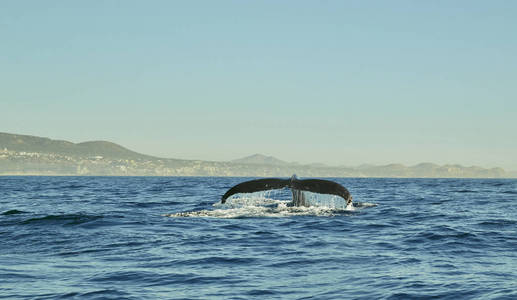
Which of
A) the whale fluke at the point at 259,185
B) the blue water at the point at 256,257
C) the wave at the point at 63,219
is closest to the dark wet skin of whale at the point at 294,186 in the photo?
→ the whale fluke at the point at 259,185

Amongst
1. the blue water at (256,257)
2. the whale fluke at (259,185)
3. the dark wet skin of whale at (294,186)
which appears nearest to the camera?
the blue water at (256,257)

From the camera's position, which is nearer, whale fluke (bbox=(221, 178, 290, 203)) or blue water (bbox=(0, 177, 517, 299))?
blue water (bbox=(0, 177, 517, 299))

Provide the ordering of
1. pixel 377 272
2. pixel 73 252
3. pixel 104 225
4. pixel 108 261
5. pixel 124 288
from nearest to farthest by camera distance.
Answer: pixel 124 288 → pixel 377 272 → pixel 108 261 → pixel 73 252 → pixel 104 225

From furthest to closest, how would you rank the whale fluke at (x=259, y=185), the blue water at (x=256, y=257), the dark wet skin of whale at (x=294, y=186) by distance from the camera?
the whale fluke at (x=259, y=185), the dark wet skin of whale at (x=294, y=186), the blue water at (x=256, y=257)

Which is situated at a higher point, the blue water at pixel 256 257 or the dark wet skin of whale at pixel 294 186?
the dark wet skin of whale at pixel 294 186

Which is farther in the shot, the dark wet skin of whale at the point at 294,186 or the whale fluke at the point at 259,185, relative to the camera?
the whale fluke at the point at 259,185

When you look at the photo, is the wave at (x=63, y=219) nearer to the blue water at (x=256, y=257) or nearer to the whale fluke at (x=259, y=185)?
the blue water at (x=256, y=257)

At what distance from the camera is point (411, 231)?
1490cm

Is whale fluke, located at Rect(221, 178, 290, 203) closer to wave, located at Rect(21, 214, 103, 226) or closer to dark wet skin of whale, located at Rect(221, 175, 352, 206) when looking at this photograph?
dark wet skin of whale, located at Rect(221, 175, 352, 206)

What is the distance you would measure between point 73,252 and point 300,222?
6.95 meters

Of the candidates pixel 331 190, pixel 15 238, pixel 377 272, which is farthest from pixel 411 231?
pixel 15 238

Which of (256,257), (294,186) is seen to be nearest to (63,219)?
(294,186)

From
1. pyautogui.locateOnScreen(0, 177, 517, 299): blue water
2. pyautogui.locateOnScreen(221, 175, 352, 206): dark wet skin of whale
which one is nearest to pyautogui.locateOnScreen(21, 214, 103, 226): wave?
pyautogui.locateOnScreen(0, 177, 517, 299): blue water

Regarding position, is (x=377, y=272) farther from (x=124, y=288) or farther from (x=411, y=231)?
(x=411, y=231)
